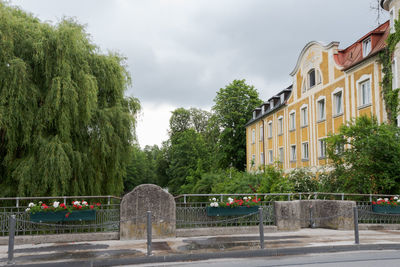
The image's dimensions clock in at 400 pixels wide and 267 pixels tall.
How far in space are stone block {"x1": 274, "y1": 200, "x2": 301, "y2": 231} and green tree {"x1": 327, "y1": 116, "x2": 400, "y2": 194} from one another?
3644 millimetres

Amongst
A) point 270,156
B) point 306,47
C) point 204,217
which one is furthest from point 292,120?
point 204,217

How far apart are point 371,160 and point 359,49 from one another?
12.2 metres

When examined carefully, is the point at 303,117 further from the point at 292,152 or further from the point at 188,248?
the point at 188,248

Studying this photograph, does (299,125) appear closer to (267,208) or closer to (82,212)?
(267,208)

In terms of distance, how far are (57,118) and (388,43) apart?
16.9m

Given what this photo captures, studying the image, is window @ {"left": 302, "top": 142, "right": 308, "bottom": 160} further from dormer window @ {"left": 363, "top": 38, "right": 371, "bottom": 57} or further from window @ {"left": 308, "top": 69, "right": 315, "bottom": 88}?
dormer window @ {"left": 363, "top": 38, "right": 371, "bottom": 57}

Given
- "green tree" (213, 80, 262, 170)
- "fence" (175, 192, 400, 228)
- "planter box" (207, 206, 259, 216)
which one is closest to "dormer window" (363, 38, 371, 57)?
"fence" (175, 192, 400, 228)

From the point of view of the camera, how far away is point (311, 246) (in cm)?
938

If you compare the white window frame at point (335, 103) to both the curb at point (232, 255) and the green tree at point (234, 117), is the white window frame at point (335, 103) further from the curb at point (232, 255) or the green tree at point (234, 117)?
the green tree at point (234, 117)

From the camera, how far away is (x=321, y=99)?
91.7ft

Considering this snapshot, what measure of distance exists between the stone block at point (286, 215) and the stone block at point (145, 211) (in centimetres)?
347

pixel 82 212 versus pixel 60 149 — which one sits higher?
pixel 60 149

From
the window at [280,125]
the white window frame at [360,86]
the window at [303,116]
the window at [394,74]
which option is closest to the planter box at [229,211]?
the window at [394,74]

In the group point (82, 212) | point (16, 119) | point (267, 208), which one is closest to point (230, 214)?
point (267, 208)
